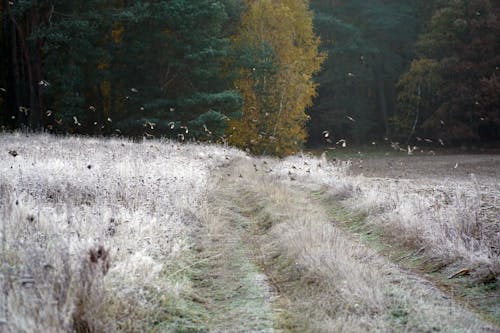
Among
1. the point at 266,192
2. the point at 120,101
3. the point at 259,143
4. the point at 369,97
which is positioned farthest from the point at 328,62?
the point at 266,192

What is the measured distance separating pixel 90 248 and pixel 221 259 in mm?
2570

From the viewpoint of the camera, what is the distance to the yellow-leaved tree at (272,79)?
29.4m

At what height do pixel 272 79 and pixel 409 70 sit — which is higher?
pixel 409 70

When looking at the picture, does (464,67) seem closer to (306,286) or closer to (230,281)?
(306,286)

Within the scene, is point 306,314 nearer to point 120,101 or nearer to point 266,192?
point 266,192

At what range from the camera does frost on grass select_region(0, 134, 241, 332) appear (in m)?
3.66

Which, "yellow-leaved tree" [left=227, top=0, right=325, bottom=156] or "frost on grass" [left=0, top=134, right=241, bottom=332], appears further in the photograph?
"yellow-leaved tree" [left=227, top=0, right=325, bottom=156]

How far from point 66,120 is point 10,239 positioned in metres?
22.3

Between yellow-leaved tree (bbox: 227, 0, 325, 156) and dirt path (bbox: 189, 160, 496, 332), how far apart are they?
71.3 feet

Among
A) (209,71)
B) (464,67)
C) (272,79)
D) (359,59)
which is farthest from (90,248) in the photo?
(359,59)

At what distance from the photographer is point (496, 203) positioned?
8664 millimetres

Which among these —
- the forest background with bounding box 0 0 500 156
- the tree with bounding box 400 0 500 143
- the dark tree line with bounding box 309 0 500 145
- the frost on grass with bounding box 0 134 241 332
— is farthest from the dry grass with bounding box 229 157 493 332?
the tree with bounding box 400 0 500 143

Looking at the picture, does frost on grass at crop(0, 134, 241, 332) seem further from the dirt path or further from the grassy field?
the dirt path

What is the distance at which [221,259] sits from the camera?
626 centimetres
